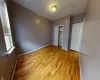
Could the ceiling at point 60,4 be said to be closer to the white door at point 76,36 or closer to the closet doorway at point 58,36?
the white door at point 76,36

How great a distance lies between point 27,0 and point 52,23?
2.98m

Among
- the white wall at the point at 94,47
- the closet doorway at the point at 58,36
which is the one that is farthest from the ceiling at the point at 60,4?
the closet doorway at the point at 58,36

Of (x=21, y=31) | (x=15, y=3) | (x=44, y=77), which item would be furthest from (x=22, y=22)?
(x=44, y=77)

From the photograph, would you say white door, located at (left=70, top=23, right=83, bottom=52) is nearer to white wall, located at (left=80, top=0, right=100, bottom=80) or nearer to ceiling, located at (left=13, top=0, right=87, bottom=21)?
ceiling, located at (left=13, top=0, right=87, bottom=21)

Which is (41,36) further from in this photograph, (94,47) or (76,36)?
(94,47)

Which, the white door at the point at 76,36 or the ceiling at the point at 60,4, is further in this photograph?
the white door at the point at 76,36

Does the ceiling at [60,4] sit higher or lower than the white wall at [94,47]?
higher

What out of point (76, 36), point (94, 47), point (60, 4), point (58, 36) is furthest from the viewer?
point (58, 36)

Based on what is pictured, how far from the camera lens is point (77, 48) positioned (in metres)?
3.73

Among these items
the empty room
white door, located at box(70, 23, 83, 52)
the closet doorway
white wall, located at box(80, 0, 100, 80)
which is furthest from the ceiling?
the closet doorway

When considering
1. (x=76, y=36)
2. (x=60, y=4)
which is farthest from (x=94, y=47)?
(x=76, y=36)

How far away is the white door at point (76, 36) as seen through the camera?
138 inches

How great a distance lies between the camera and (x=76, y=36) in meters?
3.69

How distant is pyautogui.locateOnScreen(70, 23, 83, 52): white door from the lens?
350 cm
